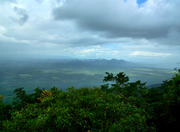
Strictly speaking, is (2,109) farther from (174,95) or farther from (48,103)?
(174,95)

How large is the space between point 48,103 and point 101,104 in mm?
2164

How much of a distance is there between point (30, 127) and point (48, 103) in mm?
1336

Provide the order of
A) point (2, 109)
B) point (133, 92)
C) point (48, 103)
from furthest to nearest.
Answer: point (133, 92)
point (2, 109)
point (48, 103)

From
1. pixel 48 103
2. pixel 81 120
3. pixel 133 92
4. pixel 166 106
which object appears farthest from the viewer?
pixel 133 92

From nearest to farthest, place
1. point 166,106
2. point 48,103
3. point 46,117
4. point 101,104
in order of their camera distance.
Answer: point 46,117
point 101,104
point 48,103
point 166,106

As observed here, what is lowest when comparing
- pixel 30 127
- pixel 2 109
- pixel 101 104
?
pixel 2 109

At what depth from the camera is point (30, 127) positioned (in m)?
3.39

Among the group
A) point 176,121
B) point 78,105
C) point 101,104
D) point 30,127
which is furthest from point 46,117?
point 176,121

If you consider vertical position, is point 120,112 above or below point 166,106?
above

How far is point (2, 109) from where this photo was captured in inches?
426

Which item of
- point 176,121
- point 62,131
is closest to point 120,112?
point 62,131

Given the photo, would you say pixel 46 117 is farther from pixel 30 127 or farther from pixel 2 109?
pixel 2 109

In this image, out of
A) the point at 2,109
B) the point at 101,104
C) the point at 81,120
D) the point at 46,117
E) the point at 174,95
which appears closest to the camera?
the point at 46,117

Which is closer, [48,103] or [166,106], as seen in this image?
[48,103]
